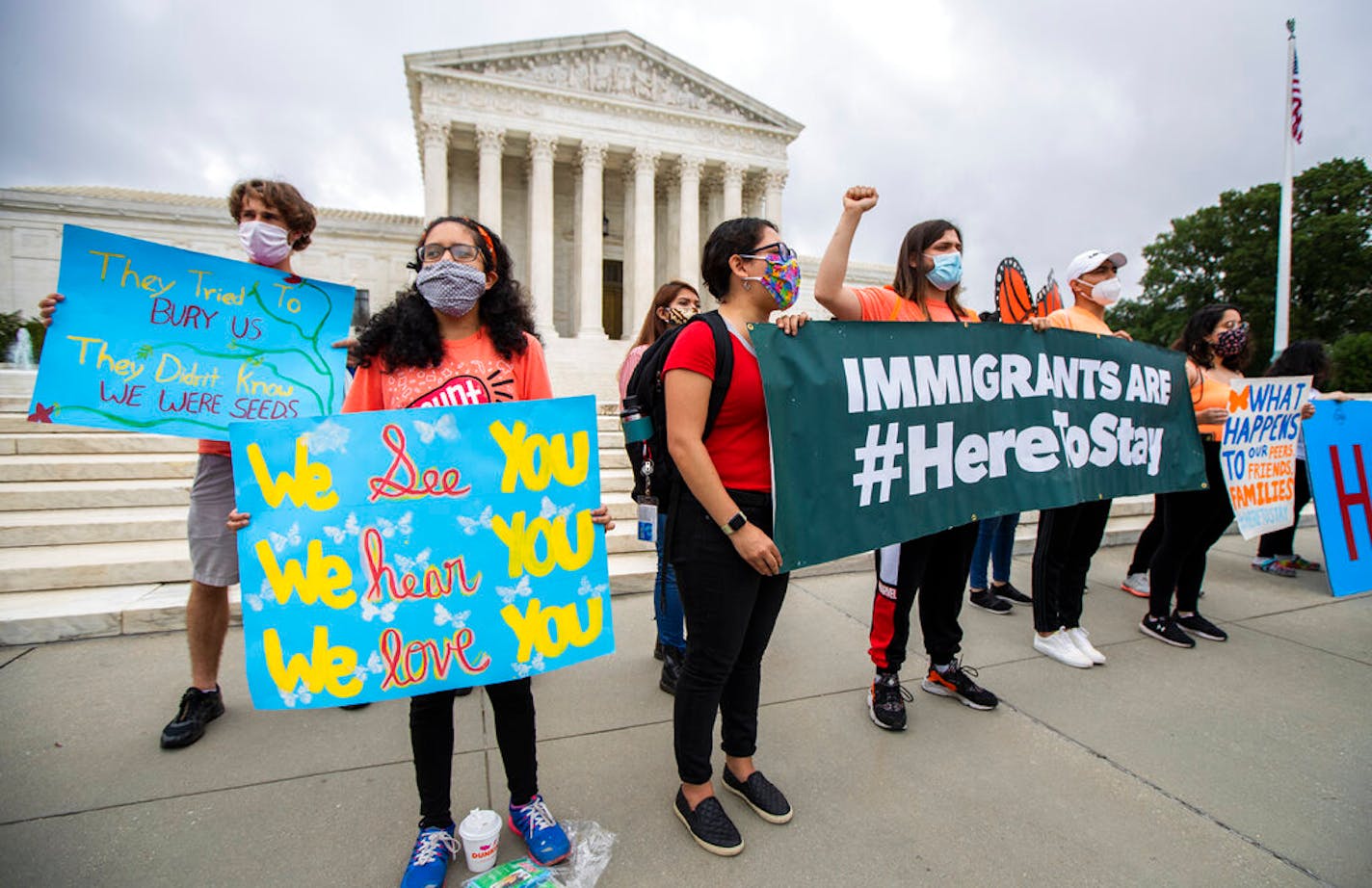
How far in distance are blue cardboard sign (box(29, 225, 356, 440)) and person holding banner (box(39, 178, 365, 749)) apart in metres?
0.14

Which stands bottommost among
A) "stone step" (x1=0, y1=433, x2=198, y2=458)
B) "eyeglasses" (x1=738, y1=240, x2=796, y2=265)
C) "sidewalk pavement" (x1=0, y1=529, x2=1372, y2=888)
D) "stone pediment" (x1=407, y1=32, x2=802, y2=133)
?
"sidewalk pavement" (x1=0, y1=529, x2=1372, y2=888)

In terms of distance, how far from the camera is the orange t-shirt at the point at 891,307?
2.66 m

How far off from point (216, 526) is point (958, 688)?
132 inches

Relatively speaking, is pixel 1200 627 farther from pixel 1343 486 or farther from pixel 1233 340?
pixel 1233 340

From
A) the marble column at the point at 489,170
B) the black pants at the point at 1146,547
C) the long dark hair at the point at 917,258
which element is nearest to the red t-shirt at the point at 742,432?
the long dark hair at the point at 917,258

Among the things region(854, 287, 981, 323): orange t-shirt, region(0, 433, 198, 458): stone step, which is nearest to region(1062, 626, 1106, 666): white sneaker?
region(854, 287, 981, 323): orange t-shirt

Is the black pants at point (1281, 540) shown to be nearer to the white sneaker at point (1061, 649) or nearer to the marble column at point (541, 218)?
the white sneaker at point (1061, 649)

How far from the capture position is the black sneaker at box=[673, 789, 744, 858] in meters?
1.91

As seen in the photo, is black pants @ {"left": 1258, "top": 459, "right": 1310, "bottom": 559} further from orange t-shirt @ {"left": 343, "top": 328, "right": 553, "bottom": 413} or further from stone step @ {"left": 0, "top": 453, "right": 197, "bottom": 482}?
stone step @ {"left": 0, "top": 453, "right": 197, "bottom": 482}

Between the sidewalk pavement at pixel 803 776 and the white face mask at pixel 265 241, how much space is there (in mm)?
1996

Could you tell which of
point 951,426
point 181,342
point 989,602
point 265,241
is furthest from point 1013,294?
point 181,342

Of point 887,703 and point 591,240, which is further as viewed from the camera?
point 591,240

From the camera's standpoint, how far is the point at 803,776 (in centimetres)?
232

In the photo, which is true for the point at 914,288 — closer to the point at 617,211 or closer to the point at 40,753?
the point at 40,753
